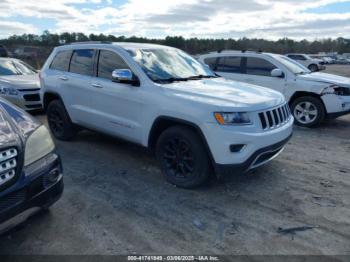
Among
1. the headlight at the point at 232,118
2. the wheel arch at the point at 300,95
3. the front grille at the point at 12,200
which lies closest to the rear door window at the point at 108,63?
the headlight at the point at 232,118

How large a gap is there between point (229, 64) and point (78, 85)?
4.55 metres

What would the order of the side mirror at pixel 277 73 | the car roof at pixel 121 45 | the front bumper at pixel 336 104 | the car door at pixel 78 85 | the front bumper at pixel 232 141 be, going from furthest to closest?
the side mirror at pixel 277 73, the front bumper at pixel 336 104, the car door at pixel 78 85, the car roof at pixel 121 45, the front bumper at pixel 232 141

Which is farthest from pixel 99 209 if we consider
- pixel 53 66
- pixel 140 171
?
pixel 53 66

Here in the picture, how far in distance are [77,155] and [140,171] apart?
1361 mm

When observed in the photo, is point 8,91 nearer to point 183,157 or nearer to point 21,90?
point 21,90

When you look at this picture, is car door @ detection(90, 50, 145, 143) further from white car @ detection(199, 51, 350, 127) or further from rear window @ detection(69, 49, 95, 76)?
white car @ detection(199, 51, 350, 127)

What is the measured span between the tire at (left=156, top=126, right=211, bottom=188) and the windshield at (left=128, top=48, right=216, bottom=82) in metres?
0.87

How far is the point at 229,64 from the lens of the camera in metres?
8.38

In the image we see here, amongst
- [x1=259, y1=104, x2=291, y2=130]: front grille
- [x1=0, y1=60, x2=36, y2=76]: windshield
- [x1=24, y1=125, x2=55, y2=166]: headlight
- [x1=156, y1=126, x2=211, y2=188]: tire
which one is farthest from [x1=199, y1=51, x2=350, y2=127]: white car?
[x1=24, y1=125, x2=55, y2=166]: headlight

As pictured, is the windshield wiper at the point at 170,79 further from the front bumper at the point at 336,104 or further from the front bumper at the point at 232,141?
the front bumper at the point at 336,104

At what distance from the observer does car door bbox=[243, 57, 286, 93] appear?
754 centimetres

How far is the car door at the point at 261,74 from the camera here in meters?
7.54

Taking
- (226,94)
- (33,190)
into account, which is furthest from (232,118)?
(33,190)

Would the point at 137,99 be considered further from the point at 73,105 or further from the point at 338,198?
the point at 338,198
